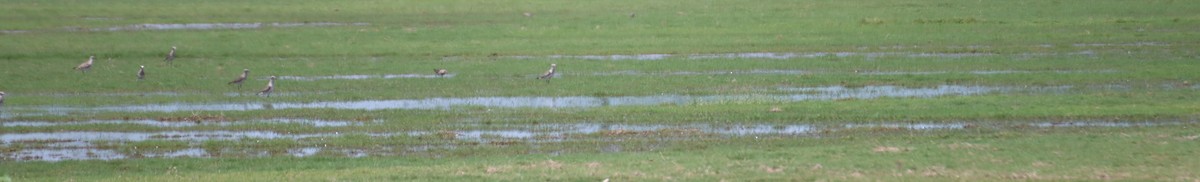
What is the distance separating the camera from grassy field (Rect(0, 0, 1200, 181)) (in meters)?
20.4

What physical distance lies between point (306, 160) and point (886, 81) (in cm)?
1294

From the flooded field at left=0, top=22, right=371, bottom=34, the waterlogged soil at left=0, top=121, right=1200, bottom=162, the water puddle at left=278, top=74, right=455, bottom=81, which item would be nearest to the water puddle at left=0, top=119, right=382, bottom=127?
the waterlogged soil at left=0, top=121, right=1200, bottom=162

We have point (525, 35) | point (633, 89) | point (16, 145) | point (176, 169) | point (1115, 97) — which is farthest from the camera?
point (525, 35)

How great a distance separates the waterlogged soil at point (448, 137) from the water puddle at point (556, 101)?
2.82m

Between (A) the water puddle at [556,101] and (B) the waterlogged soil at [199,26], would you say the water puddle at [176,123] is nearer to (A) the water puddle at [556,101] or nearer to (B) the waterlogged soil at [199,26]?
(A) the water puddle at [556,101]

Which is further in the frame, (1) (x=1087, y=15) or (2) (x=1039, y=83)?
(1) (x=1087, y=15)

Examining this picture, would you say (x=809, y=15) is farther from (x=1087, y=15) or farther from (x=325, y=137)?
(x=325, y=137)

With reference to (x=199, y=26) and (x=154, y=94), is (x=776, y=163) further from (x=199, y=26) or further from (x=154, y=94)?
(x=199, y=26)

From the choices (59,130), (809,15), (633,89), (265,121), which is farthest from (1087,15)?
(59,130)

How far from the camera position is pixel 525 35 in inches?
1570

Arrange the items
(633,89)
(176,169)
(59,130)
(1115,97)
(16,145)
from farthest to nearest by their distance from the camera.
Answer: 1. (633,89)
2. (1115,97)
3. (59,130)
4. (16,145)
5. (176,169)

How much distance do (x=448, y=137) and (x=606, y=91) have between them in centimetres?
612

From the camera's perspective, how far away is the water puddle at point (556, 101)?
2752 cm

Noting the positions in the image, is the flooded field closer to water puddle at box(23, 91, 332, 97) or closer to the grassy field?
the grassy field
